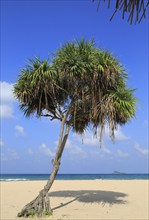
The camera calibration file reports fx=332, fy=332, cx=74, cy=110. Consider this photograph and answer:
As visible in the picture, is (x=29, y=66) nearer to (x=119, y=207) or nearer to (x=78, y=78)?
(x=78, y=78)

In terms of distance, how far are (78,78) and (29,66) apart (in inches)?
65.3

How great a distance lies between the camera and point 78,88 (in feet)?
35.4

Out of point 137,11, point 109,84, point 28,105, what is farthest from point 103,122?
point 137,11

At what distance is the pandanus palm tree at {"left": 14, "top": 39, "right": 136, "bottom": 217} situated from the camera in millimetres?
10344

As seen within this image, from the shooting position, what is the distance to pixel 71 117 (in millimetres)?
11797

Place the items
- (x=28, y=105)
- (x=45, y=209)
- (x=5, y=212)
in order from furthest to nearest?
1. (x=28, y=105)
2. (x=5, y=212)
3. (x=45, y=209)

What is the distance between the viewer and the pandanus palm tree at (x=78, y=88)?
33.9ft

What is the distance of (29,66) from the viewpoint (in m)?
10.7

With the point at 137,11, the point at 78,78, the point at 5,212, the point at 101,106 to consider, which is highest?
the point at 78,78

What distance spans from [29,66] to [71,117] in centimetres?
240

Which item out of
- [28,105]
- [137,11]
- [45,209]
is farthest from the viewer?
[28,105]

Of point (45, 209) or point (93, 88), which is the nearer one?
point (45, 209)

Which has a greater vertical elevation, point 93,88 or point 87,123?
point 93,88

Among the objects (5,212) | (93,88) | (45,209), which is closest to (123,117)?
(93,88)
